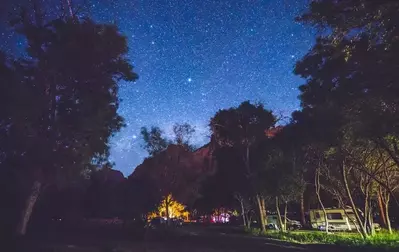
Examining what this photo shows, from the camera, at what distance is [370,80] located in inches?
393

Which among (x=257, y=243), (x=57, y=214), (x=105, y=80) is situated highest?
(x=105, y=80)

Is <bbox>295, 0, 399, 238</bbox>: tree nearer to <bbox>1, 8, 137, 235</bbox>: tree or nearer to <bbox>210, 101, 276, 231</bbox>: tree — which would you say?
<bbox>1, 8, 137, 235</bbox>: tree

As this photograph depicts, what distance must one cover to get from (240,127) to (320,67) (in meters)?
21.8

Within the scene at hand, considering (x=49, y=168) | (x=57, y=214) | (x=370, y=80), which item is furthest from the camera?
(x=57, y=214)

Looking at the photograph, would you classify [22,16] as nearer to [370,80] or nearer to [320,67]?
[320,67]

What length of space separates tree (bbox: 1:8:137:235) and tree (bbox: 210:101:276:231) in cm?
1704

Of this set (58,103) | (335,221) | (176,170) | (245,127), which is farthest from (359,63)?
(335,221)

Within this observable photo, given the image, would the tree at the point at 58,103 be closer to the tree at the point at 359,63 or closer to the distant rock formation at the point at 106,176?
the distant rock formation at the point at 106,176

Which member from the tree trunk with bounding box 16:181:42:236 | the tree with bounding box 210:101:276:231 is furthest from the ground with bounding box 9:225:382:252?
the tree with bounding box 210:101:276:231

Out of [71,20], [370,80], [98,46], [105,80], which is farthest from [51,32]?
[370,80]

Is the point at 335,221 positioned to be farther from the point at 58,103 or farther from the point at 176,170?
the point at 58,103

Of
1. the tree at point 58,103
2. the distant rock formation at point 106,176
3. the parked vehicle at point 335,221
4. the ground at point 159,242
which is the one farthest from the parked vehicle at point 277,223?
the tree at point 58,103

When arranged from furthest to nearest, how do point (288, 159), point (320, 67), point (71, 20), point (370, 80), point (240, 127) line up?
1. point (240, 127)
2. point (288, 159)
3. point (71, 20)
4. point (320, 67)
5. point (370, 80)

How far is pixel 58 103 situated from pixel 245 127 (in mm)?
20626
